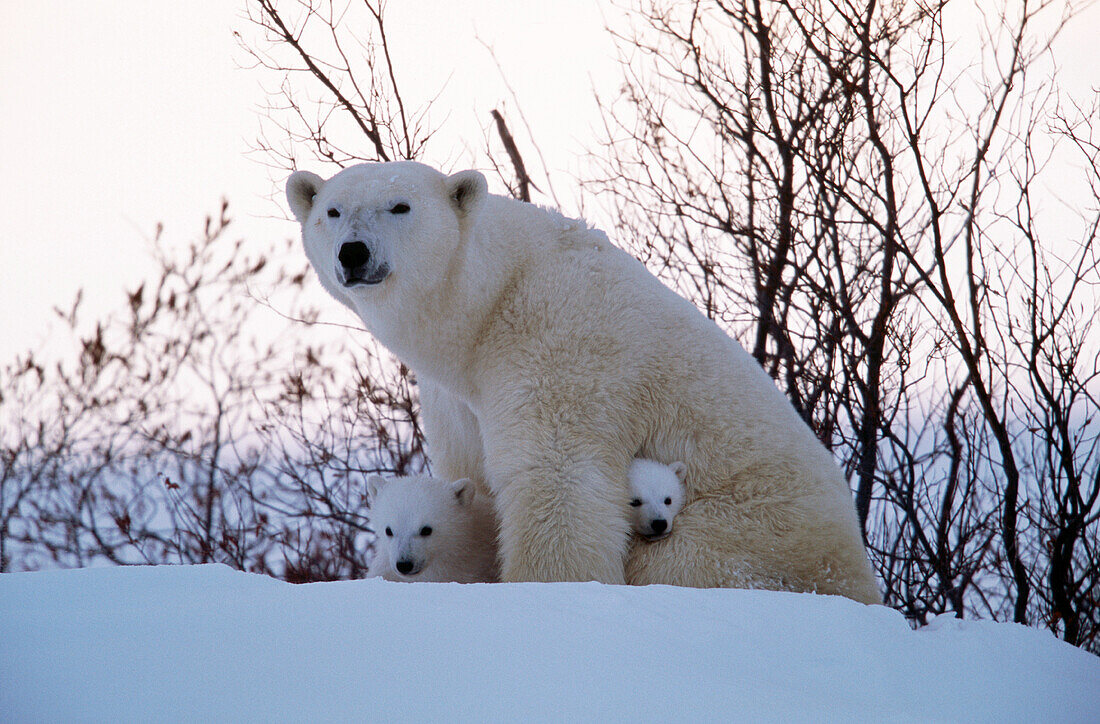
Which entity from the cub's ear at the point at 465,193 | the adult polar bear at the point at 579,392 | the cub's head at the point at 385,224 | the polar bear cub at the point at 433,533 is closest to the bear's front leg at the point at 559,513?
the adult polar bear at the point at 579,392

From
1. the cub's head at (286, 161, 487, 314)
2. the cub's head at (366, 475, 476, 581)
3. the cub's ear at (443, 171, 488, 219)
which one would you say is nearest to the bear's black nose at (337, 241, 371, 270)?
the cub's head at (286, 161, 487, 314)

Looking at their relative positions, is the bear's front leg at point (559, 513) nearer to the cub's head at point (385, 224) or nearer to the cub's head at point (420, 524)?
the cub's head at point (420, 524)

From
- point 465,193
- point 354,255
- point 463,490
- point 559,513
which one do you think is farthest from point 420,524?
point 465,193

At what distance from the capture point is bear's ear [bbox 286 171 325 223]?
12.0ft

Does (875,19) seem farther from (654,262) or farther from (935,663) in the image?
(935,663)

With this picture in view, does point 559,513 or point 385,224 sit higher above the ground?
point 385,224

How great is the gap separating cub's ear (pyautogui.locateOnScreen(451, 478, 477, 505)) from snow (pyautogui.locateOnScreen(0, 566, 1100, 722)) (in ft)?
4.83

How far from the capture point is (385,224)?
132 inches

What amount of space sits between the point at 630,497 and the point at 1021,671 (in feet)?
4.52

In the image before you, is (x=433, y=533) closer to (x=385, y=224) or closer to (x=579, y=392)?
(x=579, y=392)

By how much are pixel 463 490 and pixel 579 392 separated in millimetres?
909

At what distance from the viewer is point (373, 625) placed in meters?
2.04

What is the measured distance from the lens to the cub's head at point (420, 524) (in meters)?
3.76

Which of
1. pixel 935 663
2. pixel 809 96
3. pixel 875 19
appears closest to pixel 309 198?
pixel 935 663
